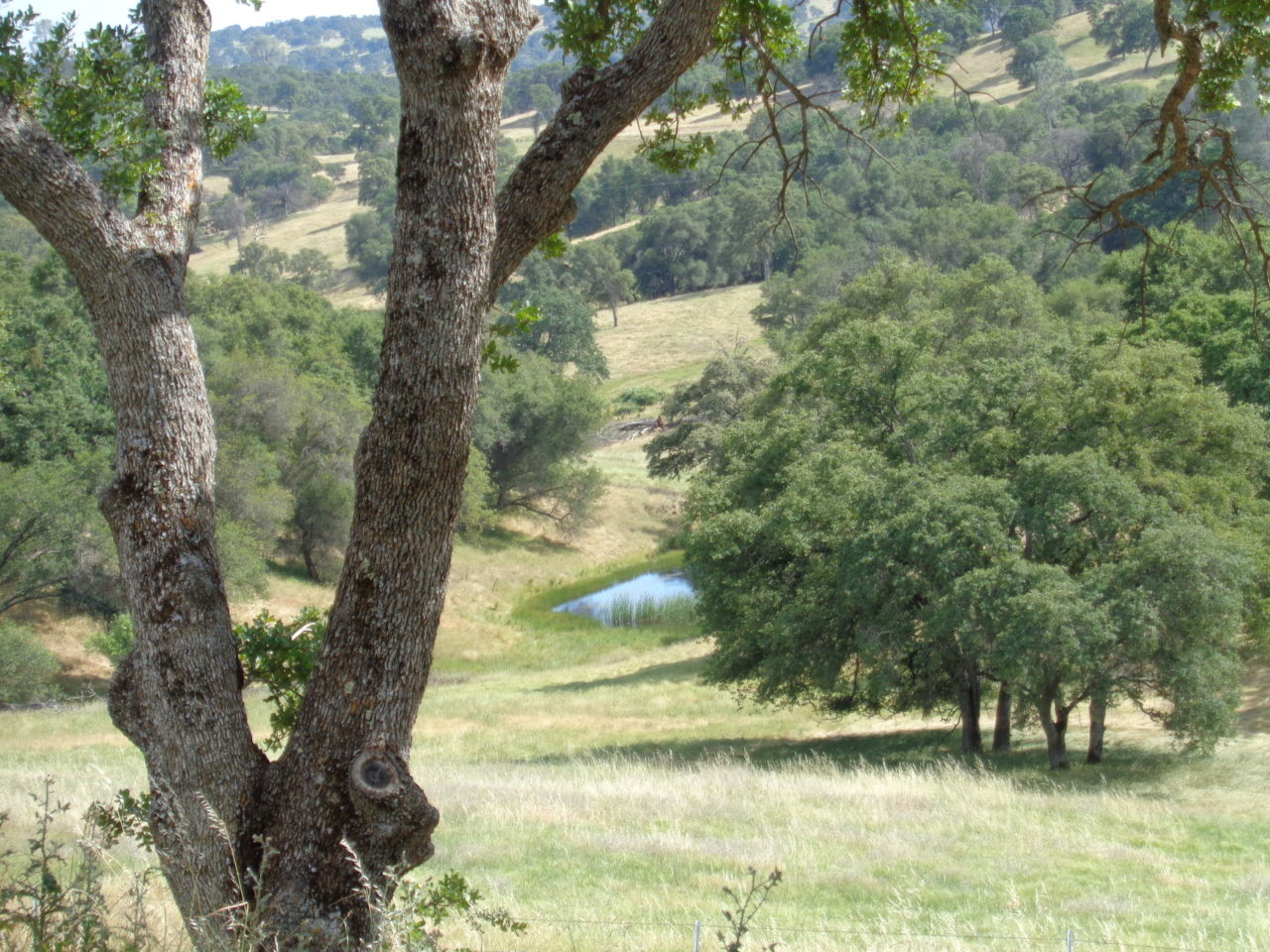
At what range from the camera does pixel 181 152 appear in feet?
15.2

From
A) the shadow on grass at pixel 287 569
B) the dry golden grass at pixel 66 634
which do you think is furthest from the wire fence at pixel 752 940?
the shadow on grass at pixel 287 569

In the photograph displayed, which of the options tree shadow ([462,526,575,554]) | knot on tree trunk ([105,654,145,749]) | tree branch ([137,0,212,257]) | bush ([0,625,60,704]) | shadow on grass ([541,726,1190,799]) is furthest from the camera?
tree shadow ([462,526,575,554])

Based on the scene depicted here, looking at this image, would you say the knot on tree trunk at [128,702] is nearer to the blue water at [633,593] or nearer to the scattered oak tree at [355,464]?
the scattered oak tree at [355,464]

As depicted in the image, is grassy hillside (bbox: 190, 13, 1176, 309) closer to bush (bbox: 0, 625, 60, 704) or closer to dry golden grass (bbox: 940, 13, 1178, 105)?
dry golden grass (bbox: 940, 13, 1178, 105)

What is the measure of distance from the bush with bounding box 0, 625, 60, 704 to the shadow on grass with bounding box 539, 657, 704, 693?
13.6 metres

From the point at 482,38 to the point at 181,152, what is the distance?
1662mm

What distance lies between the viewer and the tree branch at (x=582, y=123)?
419 centimetres

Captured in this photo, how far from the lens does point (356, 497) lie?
3.86 metres

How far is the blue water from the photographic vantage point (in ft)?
145

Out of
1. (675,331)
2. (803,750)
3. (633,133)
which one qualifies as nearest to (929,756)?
(803,750)

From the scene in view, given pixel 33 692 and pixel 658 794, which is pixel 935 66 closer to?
pixel 658 794

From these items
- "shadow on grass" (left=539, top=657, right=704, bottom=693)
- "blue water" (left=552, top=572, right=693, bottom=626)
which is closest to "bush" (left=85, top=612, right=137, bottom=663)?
"shadow on grass" (left=539, top=657, right=704, bottom=693)

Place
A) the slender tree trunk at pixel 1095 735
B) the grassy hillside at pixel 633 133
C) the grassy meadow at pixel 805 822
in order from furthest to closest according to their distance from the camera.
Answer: the grassy hillside at pixel 633 133, the slender tree trunk at pixel 1095 735, the grassy meadow at pixel 805 822

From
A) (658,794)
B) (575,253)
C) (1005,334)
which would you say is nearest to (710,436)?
(1005,334)
